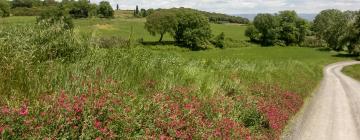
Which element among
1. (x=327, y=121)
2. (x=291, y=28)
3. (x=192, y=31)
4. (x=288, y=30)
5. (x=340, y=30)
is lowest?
(x=327, y=121)

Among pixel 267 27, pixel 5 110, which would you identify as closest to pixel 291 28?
pixel 267 27

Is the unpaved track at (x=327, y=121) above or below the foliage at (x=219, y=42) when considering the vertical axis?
above

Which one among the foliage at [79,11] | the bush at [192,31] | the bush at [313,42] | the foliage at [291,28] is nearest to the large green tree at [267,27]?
the foliage at [291,28]

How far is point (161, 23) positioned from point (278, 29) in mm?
42351

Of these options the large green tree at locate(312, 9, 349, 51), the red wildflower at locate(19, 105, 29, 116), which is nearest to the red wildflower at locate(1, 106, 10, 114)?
the red wildflower at locate(19, 105, 29, 116)

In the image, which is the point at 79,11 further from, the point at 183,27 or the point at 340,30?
the point at 340,30

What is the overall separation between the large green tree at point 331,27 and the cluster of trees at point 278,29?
6665mm

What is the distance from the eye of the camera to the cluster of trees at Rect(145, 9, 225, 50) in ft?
374

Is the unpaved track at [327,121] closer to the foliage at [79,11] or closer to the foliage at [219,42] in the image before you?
the foliage at [79,11]

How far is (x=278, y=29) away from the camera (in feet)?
458

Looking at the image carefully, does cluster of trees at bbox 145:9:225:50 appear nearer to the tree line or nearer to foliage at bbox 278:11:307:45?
the tree line

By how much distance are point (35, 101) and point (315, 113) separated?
21.4m

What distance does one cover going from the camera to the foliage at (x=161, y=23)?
116562 millimetres

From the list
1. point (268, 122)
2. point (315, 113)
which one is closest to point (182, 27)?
point (315, 113)
